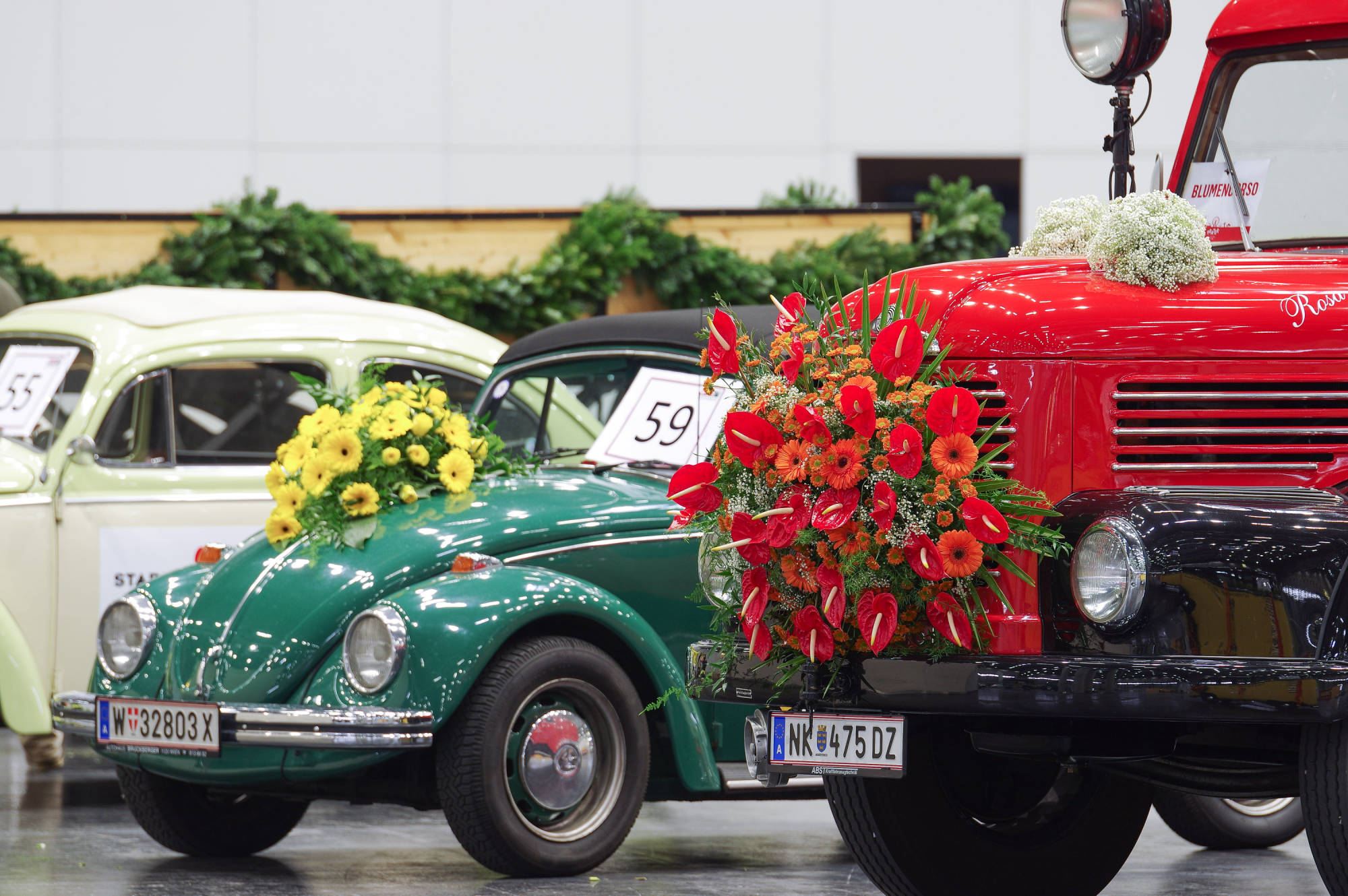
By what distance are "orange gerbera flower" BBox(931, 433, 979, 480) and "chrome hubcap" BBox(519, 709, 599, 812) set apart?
217 cm

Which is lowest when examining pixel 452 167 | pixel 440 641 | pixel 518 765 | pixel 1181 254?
pixel 518 765

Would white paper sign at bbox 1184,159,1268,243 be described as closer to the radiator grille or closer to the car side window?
the radiator grille

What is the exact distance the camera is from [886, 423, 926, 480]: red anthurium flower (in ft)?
14.0

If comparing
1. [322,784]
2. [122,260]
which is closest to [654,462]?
[322,784]

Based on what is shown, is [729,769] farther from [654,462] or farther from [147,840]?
[147,840]

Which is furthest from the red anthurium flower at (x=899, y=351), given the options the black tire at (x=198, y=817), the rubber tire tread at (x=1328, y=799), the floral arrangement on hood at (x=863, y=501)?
the black tire at (x=198, y=817)

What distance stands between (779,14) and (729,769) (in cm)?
1077

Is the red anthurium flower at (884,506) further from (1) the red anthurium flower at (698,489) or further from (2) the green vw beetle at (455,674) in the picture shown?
(2) the green vw beetle at (455,674)

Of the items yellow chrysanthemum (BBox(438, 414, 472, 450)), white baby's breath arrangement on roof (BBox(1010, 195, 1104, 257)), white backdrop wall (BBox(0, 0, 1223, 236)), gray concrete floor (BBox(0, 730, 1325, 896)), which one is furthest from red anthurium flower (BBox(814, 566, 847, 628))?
white backdrop wall (BBox(0, 0, 1223, 236))

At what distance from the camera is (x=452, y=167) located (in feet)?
52.0

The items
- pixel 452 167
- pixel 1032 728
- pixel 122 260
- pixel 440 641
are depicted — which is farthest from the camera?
pixel 452 167

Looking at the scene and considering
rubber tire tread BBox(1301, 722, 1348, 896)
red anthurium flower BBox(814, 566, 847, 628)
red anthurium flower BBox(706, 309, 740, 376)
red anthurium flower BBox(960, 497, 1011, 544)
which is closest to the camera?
rubber tire tread BBox(1301, 722, 1348, 896)

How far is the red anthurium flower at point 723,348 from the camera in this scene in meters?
4.69

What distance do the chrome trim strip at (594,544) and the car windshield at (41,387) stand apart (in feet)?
8.74
